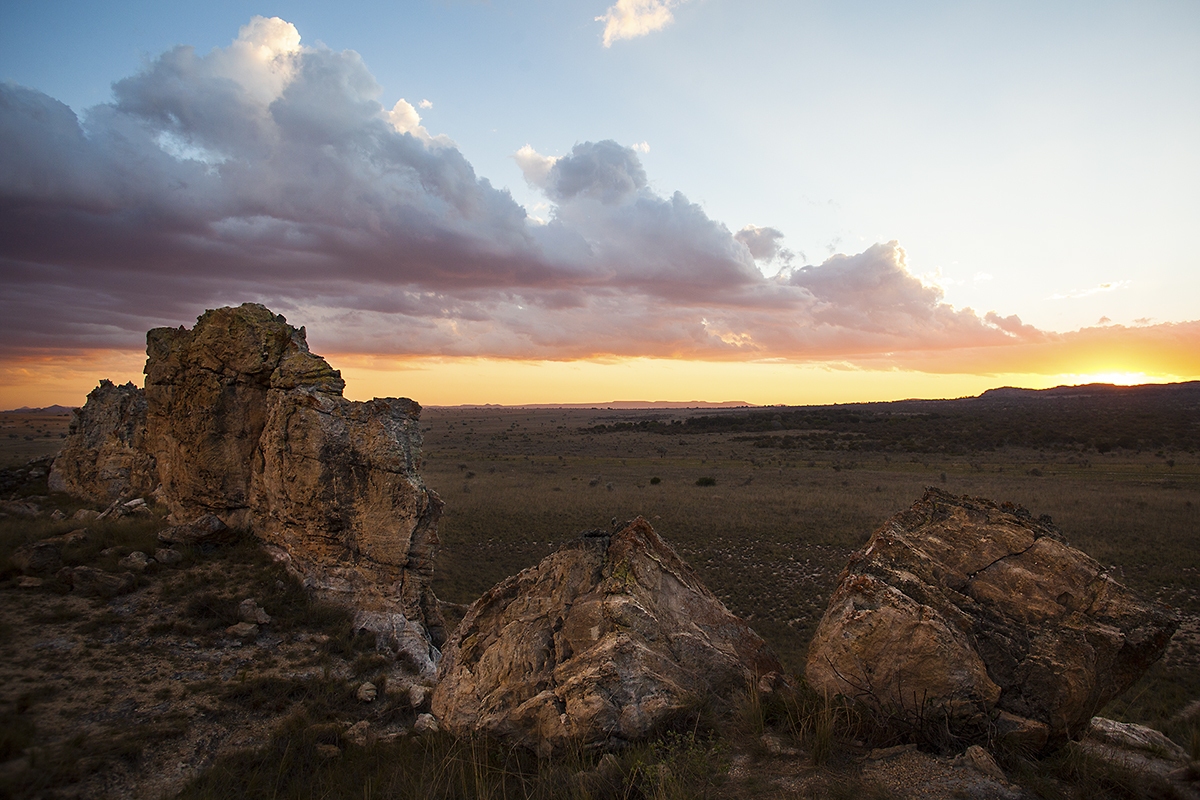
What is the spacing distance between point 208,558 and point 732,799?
1138 cm

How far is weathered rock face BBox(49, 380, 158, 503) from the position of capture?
1680 cm

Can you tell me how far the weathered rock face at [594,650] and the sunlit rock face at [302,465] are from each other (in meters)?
3.76

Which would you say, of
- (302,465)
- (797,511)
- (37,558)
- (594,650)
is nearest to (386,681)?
(302,465)

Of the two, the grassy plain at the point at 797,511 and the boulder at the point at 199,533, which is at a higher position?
the boulder at the point at 199,533

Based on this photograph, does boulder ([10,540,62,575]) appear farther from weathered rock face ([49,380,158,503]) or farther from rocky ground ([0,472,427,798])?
weathered rock face ([49,380,158,503])

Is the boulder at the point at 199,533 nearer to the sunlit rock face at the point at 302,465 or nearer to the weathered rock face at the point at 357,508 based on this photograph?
the sunlit rock face at the point at 302,465

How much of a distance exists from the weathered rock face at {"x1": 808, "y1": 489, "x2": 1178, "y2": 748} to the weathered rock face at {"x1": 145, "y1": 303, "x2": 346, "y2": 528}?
35.9ft

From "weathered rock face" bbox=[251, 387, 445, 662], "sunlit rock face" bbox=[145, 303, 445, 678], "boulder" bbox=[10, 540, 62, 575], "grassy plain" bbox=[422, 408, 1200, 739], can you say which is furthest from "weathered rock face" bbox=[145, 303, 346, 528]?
"grassy plain" bbox=[422, 408, 1200, 739]

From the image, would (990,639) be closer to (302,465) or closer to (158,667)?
(158,667)

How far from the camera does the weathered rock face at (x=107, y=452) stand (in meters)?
16.8

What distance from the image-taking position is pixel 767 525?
23.9 m

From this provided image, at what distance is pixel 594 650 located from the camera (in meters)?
5.45

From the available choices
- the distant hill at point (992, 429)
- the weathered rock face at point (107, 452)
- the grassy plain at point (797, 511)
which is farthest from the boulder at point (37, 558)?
the distant hill at point (992, 429)

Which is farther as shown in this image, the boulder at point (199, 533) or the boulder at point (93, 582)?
the boulder at point (199, 533)
